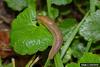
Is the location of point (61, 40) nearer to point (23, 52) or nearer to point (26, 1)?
point (23, 52)

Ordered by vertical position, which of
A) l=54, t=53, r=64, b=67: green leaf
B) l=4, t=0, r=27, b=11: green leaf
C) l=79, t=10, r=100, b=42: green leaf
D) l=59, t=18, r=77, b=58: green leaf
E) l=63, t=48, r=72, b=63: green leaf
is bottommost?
l=63, t=48, r=72, b=63: green leaf

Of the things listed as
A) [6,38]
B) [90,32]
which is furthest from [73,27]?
[6,38]

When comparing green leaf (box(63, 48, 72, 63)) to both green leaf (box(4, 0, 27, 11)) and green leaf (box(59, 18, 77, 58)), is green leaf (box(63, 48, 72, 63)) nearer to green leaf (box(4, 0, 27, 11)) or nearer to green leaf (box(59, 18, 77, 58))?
green leaf (box(59, 18, 77, 58))

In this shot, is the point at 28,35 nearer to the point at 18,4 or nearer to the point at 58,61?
the point at 58,61

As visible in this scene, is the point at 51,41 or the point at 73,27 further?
the point at 73,27

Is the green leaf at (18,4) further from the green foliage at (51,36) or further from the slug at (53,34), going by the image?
the slug at (53,34)

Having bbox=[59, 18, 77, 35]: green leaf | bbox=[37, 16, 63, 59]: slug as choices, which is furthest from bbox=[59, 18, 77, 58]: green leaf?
bbox=[37, 16, 63, 59]: slug
